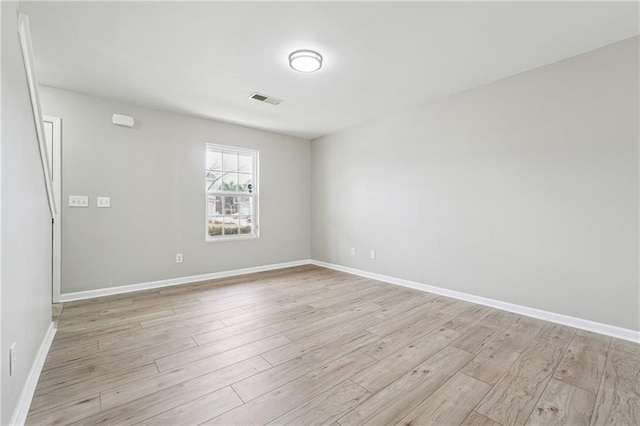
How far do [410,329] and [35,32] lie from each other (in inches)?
153

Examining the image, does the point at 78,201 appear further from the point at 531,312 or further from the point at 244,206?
the point at 531,312

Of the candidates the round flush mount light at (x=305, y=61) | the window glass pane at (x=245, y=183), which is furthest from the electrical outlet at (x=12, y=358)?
the window glass pane at (x=245, y=183)

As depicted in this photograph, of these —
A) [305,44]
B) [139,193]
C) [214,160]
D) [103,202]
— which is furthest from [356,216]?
[103,202]

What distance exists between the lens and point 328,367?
1856 mm

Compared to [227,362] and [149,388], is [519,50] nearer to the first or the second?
[227,362]

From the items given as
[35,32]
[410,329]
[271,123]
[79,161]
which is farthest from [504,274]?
[79,161]

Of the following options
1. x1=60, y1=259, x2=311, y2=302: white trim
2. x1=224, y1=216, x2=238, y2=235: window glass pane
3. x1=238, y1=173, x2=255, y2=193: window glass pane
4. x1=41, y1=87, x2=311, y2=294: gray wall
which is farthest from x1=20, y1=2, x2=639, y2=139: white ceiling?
x1=60, y1=259, x2=311, y2=302: white trim

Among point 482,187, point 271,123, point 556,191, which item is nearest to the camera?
point 556,191

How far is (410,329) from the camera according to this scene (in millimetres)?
2473

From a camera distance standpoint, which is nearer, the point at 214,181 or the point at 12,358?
the point at 12,358

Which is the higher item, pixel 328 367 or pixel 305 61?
pixel 305 61

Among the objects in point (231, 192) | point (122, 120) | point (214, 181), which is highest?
point (122, 120)

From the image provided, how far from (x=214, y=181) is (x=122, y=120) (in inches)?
54.0

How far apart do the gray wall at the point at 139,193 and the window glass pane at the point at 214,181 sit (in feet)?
0.51
